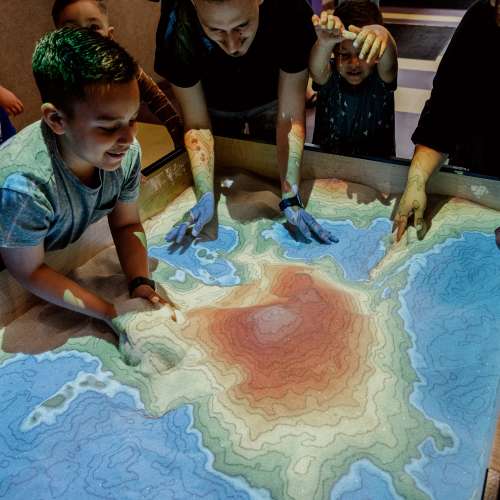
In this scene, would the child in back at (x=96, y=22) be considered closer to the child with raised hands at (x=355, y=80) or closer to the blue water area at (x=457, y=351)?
the child with raised hands at (x=355, y=80)

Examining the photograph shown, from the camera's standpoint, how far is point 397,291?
4.83ft

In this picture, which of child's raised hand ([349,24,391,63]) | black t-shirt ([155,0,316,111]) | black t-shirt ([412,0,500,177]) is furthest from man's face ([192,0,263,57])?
black t-shirt ([412,0,500,177])

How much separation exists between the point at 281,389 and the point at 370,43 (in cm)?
110

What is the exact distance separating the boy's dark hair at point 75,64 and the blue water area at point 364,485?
974 mm

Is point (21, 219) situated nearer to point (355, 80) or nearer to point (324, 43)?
point (324, 43)

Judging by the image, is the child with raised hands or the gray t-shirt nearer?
the gray t-shirt

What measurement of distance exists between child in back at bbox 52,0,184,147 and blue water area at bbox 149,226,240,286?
54 centimetres

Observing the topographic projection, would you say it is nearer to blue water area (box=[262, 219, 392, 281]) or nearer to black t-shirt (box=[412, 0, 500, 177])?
blue water area (box=[262, 219, 392, 281])

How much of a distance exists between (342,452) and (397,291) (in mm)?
545

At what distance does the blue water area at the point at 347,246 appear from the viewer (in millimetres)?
1648

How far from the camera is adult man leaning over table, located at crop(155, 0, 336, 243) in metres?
1.72

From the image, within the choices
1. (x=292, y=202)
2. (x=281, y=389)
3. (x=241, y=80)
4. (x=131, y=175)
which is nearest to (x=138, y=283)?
(x=131, y=175)

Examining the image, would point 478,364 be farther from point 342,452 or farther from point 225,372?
point 225,372

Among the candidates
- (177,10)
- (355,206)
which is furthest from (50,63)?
(355,206)
